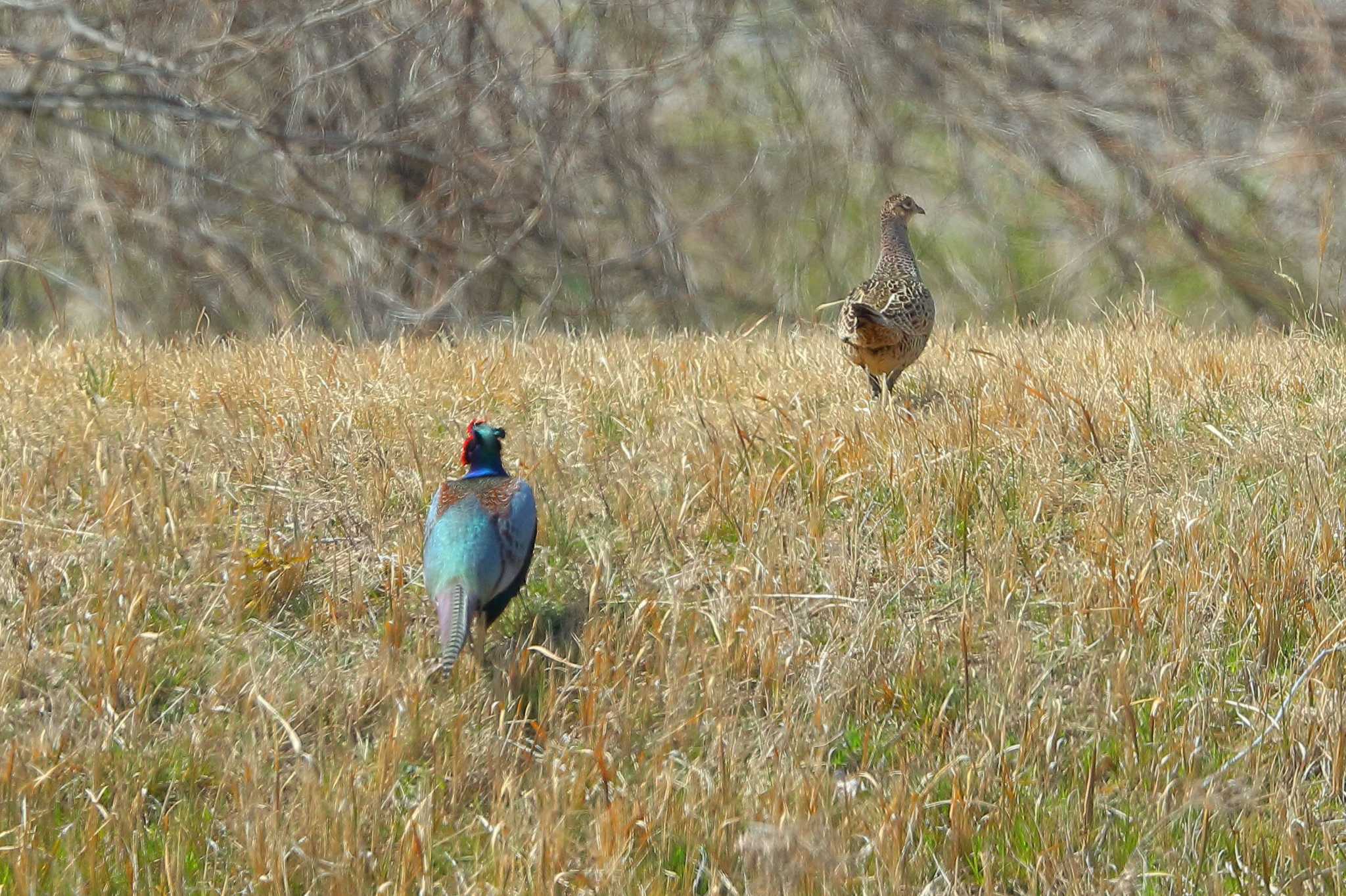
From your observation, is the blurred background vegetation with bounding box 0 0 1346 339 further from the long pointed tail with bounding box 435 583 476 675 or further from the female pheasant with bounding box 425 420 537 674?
the long pointed tail with bounding box 435 583 476 675

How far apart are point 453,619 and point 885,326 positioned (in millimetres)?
2855

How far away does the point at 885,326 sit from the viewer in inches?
230

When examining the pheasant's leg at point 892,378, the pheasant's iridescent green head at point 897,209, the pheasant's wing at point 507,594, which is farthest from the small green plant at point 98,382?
the pheasant's iridescent green head at point 897,209

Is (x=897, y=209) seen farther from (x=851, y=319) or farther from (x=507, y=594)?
(x=507, y=594)

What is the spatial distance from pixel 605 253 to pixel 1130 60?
195 inches

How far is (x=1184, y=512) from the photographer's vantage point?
435 centimetres

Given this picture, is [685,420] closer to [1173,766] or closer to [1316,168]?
[1173,766]

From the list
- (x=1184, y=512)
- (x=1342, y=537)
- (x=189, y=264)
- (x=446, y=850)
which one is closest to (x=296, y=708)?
(x=446, y=850)

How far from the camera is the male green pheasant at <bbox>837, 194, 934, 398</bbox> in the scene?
5.86 metres

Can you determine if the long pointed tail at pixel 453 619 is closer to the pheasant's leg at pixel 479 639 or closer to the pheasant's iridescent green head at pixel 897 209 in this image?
the pheasant's leg at pixel 479 639

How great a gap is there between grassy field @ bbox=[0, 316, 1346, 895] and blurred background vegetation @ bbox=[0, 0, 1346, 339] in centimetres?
525

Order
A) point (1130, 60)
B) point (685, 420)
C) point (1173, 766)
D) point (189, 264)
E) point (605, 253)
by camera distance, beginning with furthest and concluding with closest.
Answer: point (1130, 60) < point (605, 253) < point (189, 264) < point (685, 420) < point (1173, 766)

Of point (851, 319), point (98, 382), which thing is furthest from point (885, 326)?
point (98, 382)

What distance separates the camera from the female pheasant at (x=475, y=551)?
3.49 meters
